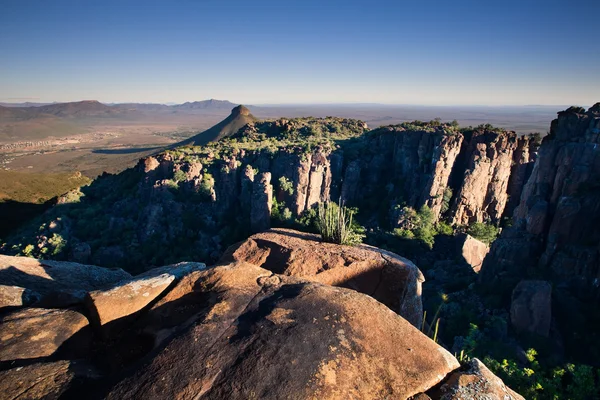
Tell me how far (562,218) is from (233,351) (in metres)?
27.2

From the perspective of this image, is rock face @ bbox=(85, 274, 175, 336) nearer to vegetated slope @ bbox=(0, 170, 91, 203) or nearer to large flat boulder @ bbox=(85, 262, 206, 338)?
large flat boulder @ bbox=(85, 262, 206, 338)

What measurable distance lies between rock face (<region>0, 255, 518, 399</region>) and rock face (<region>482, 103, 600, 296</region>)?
23.1 m

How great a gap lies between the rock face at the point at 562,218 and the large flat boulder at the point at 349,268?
63.8 feet

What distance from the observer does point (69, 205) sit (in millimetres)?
41094

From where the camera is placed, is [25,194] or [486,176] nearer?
[486,176]

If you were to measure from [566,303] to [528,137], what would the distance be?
22.5 meters

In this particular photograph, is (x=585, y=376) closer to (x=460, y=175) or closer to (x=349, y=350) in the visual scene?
(x=349, y=350)

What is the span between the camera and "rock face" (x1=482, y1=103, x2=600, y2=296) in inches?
858

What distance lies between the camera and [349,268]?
8.04 metres

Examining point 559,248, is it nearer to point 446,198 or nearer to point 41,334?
point 446,198

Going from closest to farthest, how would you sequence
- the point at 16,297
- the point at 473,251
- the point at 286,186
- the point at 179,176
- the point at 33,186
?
the point at 16,297
the point at 473,251
the point at 286,186
the point at 179,176
the point at 33,186

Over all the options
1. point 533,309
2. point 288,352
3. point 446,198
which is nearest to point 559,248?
point 533,309

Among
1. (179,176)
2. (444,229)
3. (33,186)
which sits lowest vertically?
(444,229)

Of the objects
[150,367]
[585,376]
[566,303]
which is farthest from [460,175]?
[150,367]
